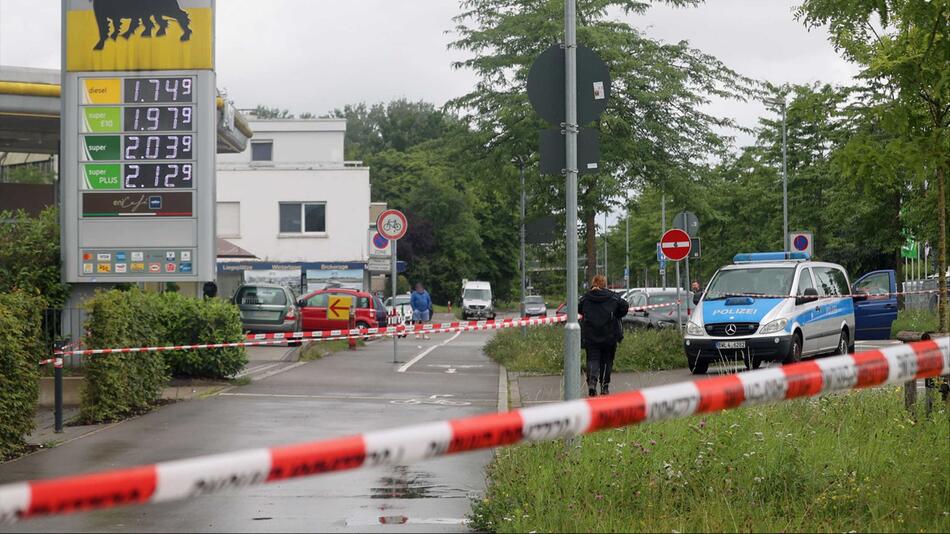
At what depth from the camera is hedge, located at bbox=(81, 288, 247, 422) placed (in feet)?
44.5

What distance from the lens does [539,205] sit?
89.3ft

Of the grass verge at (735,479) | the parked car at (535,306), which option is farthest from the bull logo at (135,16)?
the parked car at (535,306)

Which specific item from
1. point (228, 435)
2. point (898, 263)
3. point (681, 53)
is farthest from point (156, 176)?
point (898, 263)

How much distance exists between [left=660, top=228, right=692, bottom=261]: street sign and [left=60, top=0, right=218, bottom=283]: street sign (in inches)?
365

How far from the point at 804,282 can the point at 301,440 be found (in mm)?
10581

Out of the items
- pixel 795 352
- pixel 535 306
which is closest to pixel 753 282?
pixel 795 352

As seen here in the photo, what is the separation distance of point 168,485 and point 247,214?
5655 cm

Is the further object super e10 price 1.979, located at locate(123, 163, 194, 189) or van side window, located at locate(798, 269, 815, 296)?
van side window, located at locate(798, 269, 815, 296)

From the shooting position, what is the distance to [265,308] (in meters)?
29.9

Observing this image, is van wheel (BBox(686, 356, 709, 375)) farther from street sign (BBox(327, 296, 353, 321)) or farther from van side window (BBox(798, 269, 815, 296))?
street sign (BBox(327, 296, 353, 321))

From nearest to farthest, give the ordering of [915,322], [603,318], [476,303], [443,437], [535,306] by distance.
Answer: [443,437] < [603,318] < [915,322] < [476,303] < [535,306]

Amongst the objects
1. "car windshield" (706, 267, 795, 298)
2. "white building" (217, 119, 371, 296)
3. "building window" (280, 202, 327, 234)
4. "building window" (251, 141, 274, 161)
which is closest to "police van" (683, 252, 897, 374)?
"car windshield" (706, 267, 795, 298)

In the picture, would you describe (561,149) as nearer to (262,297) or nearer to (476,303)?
(262,297)

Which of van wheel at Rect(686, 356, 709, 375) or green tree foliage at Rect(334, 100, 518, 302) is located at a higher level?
green tree foliage at Rect(334, 100, 518, 302)
